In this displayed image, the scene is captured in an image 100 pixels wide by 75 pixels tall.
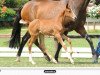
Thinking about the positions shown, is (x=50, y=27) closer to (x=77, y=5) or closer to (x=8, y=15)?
(x=77, y=5)

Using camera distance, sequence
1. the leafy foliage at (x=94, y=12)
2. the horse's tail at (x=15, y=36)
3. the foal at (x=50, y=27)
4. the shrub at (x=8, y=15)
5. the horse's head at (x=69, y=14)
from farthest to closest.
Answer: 1. the shrub at (x=8, y=15)
2. the leafy foliage at (x=94, y=12)
3. the horse's tail at (x=15, y=36)
4. the horse's head at (x=69, y=14)
5. the foal at (x=50, y=27)

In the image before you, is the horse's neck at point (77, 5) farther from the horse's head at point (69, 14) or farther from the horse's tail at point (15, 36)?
the horse's tail at point (15, 36)

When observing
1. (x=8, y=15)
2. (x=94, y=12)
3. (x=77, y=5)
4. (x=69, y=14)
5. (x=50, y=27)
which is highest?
(x=77, y=5)

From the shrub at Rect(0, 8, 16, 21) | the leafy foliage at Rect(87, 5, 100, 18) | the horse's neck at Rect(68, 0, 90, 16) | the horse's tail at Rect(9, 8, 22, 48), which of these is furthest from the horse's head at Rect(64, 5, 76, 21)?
the shrub at Rect(0, 8, 16, 21)

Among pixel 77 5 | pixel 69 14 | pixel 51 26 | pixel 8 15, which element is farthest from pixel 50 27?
pixel 8 15

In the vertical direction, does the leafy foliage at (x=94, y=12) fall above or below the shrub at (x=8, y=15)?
above

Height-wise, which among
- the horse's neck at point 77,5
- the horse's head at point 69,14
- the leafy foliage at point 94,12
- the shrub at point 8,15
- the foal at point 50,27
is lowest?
the shrub at point 8,15

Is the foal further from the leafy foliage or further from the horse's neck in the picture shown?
the leafy foliage

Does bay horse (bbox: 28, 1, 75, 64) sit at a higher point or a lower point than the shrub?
higher

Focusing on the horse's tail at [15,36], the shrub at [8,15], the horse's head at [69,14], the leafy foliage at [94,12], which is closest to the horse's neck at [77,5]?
the horse's head at [69,14]

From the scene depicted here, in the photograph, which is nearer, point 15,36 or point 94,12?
point 15,36

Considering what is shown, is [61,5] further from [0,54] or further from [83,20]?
[0,54]

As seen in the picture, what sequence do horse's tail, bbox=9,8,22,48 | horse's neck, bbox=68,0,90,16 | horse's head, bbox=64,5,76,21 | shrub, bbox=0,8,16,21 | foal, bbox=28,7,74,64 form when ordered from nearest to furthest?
foal, bbox=28,7,74,64 < horse's head, bbox=64,5,76,21 < horse's neck, bbox=68,0,90,16 < horse's tail, bbox=9,8,22,48 < shrub, bbox=0,8,16,21

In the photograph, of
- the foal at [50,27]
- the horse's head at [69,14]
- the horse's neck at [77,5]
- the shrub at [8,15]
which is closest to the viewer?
the foal at [50,27]
